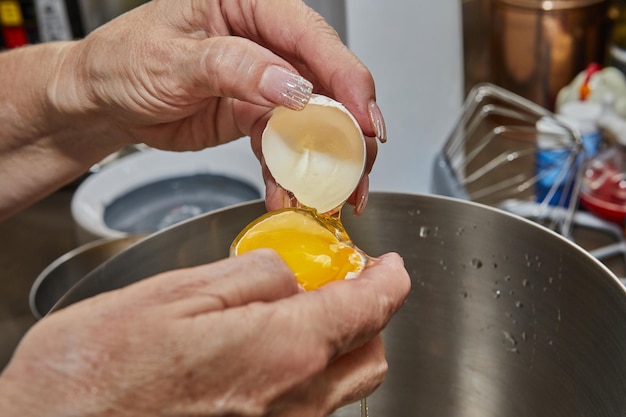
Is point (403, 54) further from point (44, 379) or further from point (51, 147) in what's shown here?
point (44, 379)

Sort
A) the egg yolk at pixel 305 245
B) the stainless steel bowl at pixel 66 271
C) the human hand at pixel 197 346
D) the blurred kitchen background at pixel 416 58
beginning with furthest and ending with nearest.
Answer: the blurred kitchen background at pixel 416 58 < the stainless steel bowl at pixel 66 271 < the egg yolk at pixel 305 245 < the human hand at pixel 197 346

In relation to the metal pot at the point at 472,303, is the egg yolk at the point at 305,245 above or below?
above

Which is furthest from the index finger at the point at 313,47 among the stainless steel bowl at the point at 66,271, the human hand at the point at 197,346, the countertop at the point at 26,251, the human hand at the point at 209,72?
the countertop at the point at 26,251

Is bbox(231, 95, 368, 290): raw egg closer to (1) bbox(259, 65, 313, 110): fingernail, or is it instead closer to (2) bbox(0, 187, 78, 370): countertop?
(1) bbox(259, 65, 313, 110): fingernail

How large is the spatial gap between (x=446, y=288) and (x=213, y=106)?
0.25 m

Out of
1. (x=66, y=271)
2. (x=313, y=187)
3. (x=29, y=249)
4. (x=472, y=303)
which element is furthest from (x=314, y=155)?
(x=29, y=249)

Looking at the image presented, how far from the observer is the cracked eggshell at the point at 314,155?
452mm

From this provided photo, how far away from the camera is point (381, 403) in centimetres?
53

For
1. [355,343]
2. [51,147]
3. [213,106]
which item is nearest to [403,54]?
[213,106]

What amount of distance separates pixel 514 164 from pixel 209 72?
0.76 metres

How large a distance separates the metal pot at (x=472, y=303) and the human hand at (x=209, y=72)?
0.05 meters

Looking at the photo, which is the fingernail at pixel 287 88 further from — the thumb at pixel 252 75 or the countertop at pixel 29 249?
the countertop at pixel 29 249

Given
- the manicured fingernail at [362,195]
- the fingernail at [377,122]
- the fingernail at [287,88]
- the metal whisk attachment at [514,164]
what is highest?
the fingernail at [287,88]

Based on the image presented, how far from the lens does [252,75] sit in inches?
17.4
